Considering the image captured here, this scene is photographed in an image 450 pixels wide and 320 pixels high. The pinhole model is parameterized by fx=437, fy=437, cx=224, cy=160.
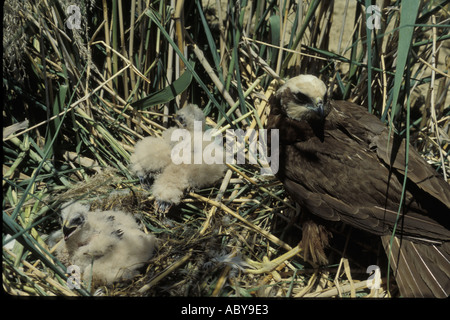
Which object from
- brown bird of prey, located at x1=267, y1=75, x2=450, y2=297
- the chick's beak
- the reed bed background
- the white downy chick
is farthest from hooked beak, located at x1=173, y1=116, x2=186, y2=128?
the chick's beak

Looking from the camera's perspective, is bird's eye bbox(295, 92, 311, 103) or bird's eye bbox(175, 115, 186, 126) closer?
bird's eye bbox(295, 92, 311, 103)

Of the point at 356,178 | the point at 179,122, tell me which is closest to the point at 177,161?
the point at 179,122

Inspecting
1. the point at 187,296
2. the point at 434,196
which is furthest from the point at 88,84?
the point at 434,196

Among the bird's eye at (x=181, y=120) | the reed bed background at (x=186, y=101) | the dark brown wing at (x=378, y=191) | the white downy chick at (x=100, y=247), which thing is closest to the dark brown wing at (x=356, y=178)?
the dark brown wing at (x=378, y=191)

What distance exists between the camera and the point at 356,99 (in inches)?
96.9

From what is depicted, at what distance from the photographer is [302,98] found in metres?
2.11

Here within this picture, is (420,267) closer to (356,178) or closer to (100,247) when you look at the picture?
(356,178)

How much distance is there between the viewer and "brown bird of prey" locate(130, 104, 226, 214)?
223 cm

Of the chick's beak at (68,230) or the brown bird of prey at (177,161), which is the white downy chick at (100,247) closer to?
the chick's beak at (68,230)

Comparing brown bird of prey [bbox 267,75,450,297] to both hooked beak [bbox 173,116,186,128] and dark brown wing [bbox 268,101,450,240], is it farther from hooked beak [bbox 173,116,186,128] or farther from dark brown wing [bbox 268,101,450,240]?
hooked beak [bbox 173,116,186,128]

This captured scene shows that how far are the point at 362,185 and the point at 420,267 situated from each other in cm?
44

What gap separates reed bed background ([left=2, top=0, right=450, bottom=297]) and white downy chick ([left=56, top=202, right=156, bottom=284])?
7 cm

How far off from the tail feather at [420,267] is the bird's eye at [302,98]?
2.38ft

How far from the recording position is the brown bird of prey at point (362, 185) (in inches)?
76.5
